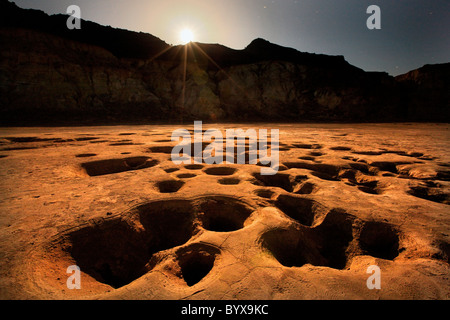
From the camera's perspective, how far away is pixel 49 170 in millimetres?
3330

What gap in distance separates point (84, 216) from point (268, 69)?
23.9 meters

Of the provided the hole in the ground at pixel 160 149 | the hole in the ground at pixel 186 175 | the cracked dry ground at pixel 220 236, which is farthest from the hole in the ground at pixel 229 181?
the hole in the ground at pixel 160 149

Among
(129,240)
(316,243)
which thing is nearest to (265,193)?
(316,243)

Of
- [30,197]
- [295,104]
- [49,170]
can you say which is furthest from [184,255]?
[295,104]

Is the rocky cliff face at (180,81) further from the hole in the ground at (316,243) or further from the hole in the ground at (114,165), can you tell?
the hole in the ground at (316,243)

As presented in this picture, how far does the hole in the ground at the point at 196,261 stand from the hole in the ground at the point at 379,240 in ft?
4.16

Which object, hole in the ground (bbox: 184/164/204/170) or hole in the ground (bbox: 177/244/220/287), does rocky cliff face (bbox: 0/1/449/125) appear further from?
hole in the ground (bbox: 177/244/220/287)

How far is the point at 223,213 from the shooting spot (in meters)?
2.25

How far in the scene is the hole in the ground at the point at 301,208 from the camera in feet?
7.20

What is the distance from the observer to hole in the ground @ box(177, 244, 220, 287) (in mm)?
1494

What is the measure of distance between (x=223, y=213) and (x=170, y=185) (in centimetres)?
101

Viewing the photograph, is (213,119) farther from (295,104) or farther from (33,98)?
(33,98)

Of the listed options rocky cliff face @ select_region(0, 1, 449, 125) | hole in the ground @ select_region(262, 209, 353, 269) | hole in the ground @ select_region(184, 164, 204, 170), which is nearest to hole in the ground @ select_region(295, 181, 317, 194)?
hole in the ground @ select_region(262, 209, 353, 269)

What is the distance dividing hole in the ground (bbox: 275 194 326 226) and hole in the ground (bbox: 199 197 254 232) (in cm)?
42
